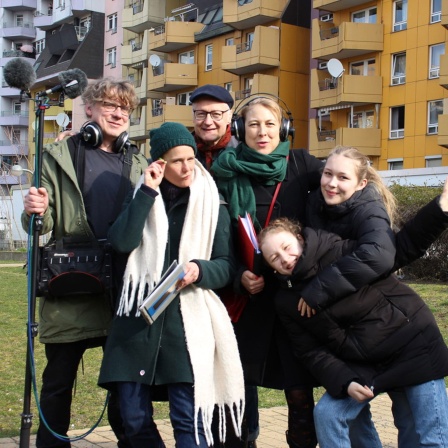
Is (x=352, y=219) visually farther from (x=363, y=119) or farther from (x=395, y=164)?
(x=363, y=119)

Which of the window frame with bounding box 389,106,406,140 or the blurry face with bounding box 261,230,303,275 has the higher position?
the window frame with bounding box 389,106,406,140

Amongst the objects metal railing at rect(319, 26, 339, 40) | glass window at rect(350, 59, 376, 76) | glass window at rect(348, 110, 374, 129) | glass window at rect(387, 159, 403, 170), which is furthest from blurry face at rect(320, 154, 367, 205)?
metal railing at rect(319, 26, 339, 40)

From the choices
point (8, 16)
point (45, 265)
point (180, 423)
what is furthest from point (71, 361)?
point (8, 16)

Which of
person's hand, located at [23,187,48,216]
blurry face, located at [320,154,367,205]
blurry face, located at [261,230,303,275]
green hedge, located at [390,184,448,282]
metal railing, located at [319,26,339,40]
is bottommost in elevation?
green hedge, located at [390,184,448,282]

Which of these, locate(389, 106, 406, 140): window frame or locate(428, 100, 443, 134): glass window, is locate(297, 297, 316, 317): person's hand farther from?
locate(389, 106, 406, 140): window frame

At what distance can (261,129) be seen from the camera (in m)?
4.80

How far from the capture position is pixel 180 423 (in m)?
4.40

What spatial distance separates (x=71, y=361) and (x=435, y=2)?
108ft

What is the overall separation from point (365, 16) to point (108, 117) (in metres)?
34.7

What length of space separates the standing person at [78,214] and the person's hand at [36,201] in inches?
5.5

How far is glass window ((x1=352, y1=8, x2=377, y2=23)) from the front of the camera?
3762cm

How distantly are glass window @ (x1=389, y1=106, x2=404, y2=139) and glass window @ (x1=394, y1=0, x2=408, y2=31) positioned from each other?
11.7 feet

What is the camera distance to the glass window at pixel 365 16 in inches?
1481

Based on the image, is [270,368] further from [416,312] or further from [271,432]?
[271,432]
